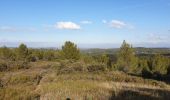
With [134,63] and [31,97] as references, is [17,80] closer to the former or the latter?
[31,97]

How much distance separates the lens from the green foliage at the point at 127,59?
250ft

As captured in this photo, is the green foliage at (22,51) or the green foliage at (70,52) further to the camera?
the green foliage at (22,51)

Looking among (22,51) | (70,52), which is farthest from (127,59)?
(22,51)

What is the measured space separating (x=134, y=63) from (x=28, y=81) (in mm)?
65294

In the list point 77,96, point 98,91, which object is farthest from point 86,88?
point 77,96

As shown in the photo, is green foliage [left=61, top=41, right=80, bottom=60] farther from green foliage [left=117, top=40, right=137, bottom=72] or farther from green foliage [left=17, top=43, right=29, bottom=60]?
green foliage [left=117, top=40, right=137, bottom=72]

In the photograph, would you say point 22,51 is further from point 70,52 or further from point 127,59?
point 127,59

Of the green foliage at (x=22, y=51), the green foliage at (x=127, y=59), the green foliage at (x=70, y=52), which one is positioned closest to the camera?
the green foliage at (x=70, y=52)

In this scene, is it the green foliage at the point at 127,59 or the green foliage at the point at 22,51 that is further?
the green foliage at the point at 127,59

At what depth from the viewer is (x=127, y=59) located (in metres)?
77.4

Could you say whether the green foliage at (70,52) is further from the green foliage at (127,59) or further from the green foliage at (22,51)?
the green foliage at (127,59)

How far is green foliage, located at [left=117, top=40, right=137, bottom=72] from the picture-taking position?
250 feet

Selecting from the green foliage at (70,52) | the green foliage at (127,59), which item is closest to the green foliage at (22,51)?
the green foliage at (70,52)

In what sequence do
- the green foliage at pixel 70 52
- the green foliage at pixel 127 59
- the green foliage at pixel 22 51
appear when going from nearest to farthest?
the green foliage at pixel 70 52
the green foliage at pixel 22 51
the green foliage at pixel 127 59
